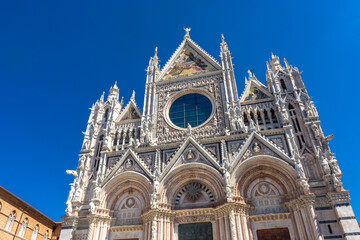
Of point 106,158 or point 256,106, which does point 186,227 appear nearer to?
point 106,158

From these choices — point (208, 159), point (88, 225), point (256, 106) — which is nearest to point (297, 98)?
point (256, 106)

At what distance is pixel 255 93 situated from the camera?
19375mm

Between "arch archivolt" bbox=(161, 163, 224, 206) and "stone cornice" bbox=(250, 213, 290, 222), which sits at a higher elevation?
"arch archivolt" bbox=(161, 163, 224, 206)

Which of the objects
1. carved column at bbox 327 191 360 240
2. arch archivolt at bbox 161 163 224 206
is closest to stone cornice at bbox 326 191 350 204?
carved column at bbox 327 191 360 240

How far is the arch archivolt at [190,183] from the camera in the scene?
1575 centimetres

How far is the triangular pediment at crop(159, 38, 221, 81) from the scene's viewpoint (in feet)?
72.5

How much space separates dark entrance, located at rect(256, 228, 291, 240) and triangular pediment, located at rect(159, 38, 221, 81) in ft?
40.8

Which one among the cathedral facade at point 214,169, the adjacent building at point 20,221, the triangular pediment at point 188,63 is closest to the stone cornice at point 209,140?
the cathedral facade at point 214,169

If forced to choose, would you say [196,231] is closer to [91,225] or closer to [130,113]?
[91,225]

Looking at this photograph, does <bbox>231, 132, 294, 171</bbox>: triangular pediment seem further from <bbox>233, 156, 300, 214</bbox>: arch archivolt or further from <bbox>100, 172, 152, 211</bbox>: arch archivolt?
<bbox>100, 172, 152, 211</bbox>: arch archivolt

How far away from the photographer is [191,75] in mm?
21594

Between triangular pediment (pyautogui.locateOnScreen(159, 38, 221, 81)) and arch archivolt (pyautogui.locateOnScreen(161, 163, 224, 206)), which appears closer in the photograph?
arch archivolt (pyautogui.locateOnScreen(161, 163, 224, 206))

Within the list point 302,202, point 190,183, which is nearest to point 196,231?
point 190,183

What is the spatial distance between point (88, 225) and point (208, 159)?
26.5 feet
